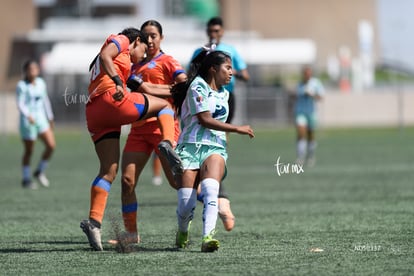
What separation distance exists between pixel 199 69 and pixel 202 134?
0.57 metres

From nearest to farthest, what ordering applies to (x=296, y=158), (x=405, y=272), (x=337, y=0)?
(x=405, y=272)
(x=296, y=158)
(x=337, y=0)

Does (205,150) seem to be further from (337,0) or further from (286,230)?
(337,0)

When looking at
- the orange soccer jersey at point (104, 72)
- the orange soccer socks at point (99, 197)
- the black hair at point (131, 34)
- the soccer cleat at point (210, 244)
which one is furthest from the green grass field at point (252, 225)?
the black hair at point (131, 34)

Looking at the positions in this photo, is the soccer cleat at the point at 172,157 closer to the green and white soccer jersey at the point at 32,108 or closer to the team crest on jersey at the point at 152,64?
the team crest on jersey at the point at 152,64

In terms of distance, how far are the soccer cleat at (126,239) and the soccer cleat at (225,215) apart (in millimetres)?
825

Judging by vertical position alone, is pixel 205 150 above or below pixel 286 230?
above

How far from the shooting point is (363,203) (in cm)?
1347

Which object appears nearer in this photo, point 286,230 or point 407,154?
point 286,230

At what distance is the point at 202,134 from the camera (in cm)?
899

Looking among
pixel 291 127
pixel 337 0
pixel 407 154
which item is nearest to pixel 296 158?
pixel 407 154

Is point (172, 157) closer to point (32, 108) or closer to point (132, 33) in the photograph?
point (132, 33)

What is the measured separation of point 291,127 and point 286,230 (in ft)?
112

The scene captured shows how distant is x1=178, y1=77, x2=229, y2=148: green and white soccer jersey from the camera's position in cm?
890

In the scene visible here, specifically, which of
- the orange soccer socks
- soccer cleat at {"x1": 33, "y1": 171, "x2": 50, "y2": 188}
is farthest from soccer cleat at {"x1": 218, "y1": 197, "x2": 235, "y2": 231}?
soccer cleat at {"x1": 33, "y1": 171, "x2": 50, "y2": 188}
